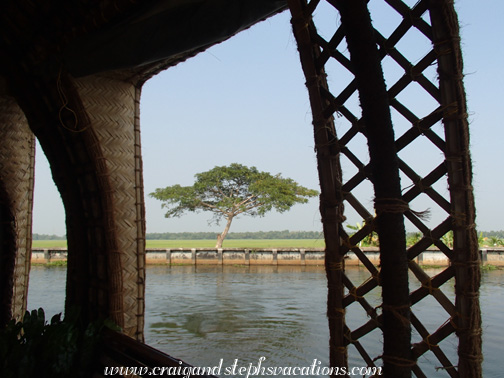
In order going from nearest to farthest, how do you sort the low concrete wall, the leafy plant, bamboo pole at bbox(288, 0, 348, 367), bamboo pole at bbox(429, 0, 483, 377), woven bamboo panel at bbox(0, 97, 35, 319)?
bamboo pole at bbox(429, 0, 483, 377) < bamboo pole at bbox(288, 0, 348, 367) < the leafy plant < woven bamboo panel at bbox(0, 97, 35, 319) < the low concrete wall

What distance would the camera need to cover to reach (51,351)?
5.98 ft

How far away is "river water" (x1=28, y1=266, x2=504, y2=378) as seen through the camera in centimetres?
541

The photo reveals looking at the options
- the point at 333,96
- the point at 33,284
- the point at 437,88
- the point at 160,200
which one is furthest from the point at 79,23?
the point at 160,200

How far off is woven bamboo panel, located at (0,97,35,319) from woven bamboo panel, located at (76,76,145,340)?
3.05 ft

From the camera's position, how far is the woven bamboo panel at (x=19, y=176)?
2752mm

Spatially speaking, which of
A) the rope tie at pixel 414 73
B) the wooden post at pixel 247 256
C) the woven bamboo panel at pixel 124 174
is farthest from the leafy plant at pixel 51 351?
the wooden post at pixel 247 256

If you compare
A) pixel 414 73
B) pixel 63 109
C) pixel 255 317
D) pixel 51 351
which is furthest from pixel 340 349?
pixel 255 317

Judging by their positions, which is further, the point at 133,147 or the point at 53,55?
the point at 133,147

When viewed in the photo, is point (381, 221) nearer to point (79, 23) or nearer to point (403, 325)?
point (403, 325)

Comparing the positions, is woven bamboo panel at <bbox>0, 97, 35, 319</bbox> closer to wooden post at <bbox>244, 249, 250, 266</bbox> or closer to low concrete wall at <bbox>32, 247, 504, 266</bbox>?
low concrete wall at <bbox>32, 247, 504, 266</bbox>

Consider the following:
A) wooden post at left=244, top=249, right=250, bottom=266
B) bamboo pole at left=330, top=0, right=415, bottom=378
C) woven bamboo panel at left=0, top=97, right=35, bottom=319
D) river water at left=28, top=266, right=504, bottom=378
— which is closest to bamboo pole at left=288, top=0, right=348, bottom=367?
bamboo pole at left=330, top=0, right=415, bottom=378

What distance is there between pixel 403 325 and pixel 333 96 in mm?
738

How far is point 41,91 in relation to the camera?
200cm

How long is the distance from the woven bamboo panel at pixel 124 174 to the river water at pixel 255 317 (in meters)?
1.30
